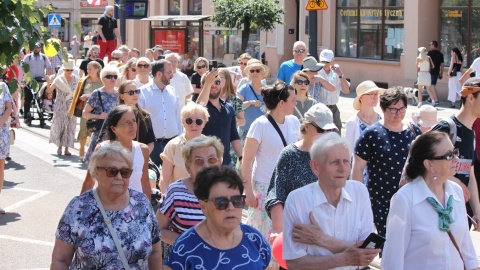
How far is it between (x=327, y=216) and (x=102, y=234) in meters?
1.28

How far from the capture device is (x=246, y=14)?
31.1 metres

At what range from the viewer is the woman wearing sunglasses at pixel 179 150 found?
7.86 m

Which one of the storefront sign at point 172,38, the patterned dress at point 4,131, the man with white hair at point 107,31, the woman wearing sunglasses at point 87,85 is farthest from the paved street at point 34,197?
the storefront sign at point 172,38

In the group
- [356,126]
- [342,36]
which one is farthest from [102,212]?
[342,36]

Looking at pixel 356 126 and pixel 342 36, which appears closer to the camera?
pixel 356 126

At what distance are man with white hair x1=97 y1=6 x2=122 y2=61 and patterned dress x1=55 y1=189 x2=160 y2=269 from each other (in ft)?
55.3

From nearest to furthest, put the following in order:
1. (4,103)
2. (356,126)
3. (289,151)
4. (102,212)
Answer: (102,212) → (289,151) → (356,126) → (4,103)

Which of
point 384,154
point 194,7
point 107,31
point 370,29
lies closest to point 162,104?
point 384,154

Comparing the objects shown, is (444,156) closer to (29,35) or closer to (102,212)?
(102,212)

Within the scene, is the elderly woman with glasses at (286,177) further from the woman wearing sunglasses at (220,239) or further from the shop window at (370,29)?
the shop window at (370,29)

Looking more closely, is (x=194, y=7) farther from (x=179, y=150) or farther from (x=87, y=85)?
(x=179, y=150)

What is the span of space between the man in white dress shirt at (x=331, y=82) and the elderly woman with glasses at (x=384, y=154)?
5.54 metres

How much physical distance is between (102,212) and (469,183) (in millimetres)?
3456

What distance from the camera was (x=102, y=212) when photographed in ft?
18.4
